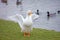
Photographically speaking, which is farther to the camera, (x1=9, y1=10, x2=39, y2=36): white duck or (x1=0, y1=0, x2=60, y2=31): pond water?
(x1=0, y1=0, x2=60, y2=31): pond water

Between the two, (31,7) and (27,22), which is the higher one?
(31,7)

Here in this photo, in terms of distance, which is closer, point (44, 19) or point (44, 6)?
point (44, 19)

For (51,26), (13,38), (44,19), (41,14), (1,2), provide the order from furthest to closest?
(1,2), (41,14), (44,19), (51,26), (13,38)

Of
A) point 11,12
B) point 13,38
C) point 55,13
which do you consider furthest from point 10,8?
point 13,38

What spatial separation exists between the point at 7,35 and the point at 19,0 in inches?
71.6

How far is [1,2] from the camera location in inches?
151

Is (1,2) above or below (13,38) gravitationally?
above

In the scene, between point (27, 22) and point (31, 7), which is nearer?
point (27, 22)

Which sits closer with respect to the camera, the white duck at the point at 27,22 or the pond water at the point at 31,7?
the white duck at the point at 27,22

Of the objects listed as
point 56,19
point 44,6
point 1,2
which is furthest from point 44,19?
point 1,2

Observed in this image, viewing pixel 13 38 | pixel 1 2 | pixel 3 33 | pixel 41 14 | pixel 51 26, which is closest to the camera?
pixel 13 38

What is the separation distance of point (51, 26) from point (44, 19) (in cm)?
42

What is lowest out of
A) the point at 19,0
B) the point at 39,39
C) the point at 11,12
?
the point at 39,39

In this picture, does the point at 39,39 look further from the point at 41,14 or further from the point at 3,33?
the point at 41,14
